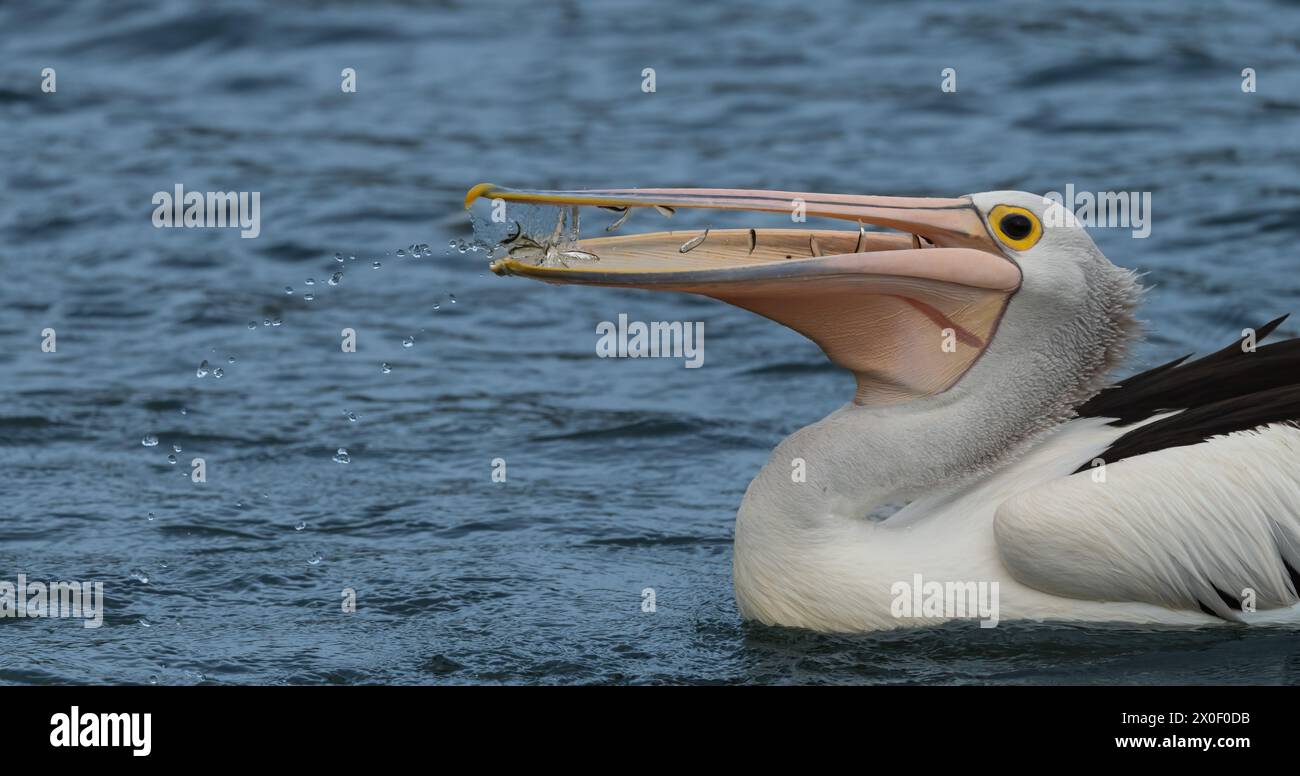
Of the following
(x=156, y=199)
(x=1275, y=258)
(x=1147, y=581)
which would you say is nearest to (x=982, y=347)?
(x=1147, y=581)

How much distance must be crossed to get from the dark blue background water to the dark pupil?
1.58 ft

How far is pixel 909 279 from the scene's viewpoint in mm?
4102

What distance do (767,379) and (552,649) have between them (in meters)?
2.60

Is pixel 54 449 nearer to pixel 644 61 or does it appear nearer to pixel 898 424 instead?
pixel 898 424

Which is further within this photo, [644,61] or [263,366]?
[644,61]

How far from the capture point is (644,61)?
1120cm

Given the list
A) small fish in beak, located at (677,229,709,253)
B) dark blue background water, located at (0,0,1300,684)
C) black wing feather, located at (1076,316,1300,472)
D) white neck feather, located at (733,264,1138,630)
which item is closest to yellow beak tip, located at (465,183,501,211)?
small fish in beak, located at (677,229,709,253)

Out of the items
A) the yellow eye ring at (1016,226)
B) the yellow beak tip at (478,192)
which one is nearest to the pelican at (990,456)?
the yellow eye ring at (1016,226)

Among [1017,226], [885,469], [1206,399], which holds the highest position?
[1017,226]

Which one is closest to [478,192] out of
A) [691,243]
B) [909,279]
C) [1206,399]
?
[691,243]

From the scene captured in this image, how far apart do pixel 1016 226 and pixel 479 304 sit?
389 centimetres

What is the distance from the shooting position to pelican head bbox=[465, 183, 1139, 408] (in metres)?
4.03

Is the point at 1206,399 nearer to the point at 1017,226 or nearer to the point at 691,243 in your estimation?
the point at 1017,226
